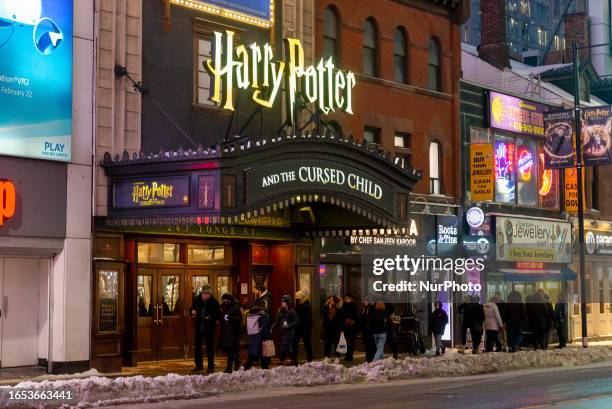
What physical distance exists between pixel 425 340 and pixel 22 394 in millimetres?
18243

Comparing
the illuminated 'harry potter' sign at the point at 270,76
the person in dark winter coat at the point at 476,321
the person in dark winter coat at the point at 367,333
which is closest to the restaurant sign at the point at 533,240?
the person in dark winter coat at the point at 476,321

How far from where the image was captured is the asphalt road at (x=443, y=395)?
57.4 ft

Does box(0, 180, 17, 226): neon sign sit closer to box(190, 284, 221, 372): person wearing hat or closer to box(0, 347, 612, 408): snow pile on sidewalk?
box(0, 347, 612, 408): snow pile on sidewalk

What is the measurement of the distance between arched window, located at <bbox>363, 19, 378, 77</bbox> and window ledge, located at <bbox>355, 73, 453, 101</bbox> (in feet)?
1.14

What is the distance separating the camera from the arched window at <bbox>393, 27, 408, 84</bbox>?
109 feet

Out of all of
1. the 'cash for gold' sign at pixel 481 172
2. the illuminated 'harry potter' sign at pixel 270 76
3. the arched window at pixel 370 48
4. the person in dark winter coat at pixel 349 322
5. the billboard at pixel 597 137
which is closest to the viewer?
the illuminated 'harry potter' sign at pixel 270 76

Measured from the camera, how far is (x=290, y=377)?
70.3 ft

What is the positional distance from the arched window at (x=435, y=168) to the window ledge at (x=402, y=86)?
5.21 ft

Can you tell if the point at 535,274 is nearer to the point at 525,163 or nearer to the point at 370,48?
the point at 525,163

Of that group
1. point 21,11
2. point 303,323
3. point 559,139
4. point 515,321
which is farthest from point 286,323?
point 559,139

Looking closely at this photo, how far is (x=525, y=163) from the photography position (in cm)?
3869

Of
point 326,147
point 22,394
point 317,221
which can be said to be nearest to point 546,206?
point 317,221

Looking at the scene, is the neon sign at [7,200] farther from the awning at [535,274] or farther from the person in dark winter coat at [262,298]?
the awning at [535,274]

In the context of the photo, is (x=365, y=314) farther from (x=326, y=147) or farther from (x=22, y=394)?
(x=22, y=394)
